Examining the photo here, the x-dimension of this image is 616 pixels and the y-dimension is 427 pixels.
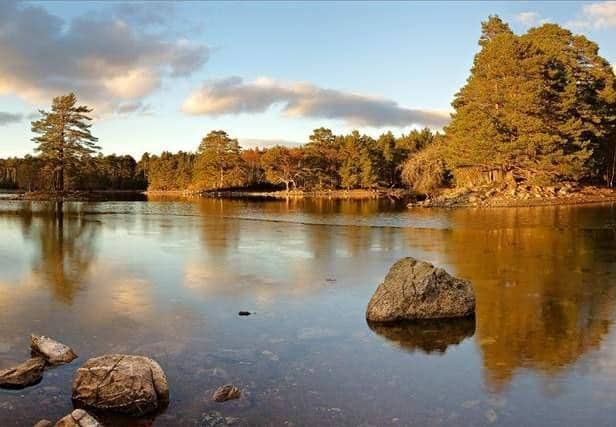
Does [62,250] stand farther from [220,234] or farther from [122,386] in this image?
[122,386]

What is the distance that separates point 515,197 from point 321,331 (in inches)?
1503

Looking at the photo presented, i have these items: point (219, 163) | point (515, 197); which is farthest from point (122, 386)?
point (219, 163)

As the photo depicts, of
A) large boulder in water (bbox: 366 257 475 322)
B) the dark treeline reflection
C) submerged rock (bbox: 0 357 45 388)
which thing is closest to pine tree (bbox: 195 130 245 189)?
the dark treeline reflection

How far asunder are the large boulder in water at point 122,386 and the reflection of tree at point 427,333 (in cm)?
403

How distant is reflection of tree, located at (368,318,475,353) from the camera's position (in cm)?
891

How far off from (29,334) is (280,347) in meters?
4.35

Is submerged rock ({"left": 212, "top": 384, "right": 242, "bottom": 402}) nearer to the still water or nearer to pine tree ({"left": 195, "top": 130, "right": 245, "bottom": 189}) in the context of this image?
the still water

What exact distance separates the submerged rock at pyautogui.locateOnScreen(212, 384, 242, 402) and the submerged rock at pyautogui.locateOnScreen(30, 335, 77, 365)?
2682 mm

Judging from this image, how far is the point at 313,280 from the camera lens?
45.7 ft

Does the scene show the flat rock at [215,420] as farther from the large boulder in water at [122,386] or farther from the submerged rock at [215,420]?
the large boulder in water at [122,386]

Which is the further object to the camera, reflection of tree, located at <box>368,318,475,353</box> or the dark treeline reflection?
the dark treeline reflection

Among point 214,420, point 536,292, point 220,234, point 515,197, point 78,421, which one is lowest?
point 214,420

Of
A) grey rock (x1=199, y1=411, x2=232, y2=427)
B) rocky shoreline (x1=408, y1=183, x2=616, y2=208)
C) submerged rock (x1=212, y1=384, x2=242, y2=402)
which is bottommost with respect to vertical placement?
grey rock (x1=199, y1=411, x2=232, y2=427)

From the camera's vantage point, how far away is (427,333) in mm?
9523
